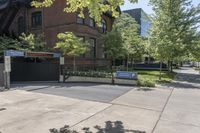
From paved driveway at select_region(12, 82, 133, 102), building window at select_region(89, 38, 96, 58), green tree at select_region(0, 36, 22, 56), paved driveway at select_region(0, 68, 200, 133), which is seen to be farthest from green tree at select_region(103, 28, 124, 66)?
paved driveway at select_region(0, 68, 200, 133)

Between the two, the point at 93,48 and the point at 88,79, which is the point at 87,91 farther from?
the point at 93,48

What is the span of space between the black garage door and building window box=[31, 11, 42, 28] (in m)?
7.22

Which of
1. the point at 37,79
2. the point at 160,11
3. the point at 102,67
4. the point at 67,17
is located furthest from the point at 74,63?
the point at 160,11

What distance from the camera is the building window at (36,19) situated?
76.3 feet

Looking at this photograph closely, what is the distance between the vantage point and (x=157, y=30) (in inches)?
777

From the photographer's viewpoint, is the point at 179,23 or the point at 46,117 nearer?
the point at 46,117

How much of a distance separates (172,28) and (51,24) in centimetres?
1265

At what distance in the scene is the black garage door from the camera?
56.7 ft

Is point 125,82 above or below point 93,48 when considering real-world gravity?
below

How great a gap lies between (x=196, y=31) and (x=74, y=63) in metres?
13.7

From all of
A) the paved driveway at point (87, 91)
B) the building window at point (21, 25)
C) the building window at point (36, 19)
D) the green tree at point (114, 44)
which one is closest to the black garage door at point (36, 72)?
the paved driveway at point (87, 91)

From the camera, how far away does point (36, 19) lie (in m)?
23.6

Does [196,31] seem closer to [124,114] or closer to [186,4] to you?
[186,4]

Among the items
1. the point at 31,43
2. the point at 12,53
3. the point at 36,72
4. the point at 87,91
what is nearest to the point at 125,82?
the point at 87,91
